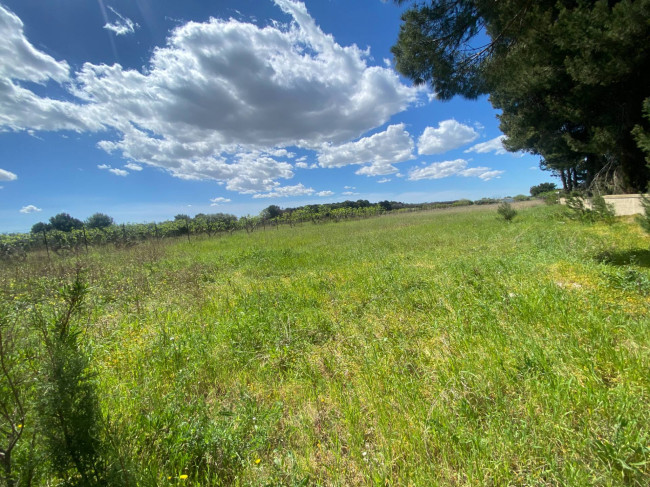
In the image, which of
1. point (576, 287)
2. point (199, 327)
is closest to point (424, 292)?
point (576, 287)

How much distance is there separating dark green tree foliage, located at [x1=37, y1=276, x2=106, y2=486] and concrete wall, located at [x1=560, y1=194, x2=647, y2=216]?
14787 mm

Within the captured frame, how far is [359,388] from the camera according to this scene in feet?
6.72

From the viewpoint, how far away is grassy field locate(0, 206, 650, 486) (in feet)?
4.52

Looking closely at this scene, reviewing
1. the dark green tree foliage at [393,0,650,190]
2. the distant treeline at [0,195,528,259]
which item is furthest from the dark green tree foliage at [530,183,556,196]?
the dark green tree foliage at [393,0,650,190]

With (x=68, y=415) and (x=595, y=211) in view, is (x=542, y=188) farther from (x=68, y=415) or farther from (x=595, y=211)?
(x=68, y=415)

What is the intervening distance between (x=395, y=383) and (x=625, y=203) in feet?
45.6

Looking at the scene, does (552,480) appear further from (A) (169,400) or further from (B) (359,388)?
(A) (169,400)

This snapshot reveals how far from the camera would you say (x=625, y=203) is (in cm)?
965

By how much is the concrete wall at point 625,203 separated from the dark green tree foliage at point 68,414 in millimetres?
14787

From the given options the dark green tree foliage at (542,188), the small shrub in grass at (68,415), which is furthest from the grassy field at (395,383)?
the dark green tree foliage at (542,188)

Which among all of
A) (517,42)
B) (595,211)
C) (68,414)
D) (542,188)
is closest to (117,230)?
(68,414)

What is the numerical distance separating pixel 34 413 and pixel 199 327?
254 cm

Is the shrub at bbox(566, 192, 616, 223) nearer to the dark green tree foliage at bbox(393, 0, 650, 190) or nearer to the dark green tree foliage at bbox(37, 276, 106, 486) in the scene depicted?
the dark green tree foliage at bbox(393, 0, 650, 190)

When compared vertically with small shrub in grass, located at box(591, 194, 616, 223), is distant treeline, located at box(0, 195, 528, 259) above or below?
above
